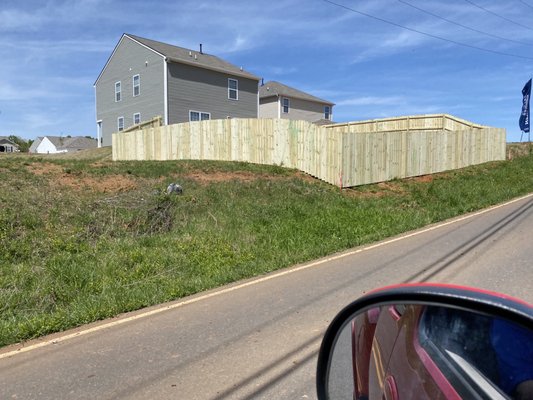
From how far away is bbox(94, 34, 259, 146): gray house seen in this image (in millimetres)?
30891

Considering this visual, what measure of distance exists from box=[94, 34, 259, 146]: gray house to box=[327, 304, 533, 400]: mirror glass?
29.5 m

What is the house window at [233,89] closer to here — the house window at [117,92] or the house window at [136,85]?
the house window at [136,85]

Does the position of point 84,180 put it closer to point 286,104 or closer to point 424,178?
point 424,178

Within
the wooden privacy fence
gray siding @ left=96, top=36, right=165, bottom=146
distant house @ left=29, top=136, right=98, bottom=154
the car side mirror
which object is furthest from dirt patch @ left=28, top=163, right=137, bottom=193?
distant house @ left=29, top=136, right=98, bottom=154

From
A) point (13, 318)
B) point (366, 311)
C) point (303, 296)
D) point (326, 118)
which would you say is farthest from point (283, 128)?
point (326, 118)

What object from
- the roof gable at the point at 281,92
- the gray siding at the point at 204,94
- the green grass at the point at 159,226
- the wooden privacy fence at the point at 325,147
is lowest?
the green grass at the point at 159,226

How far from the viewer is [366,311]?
1.93 meters

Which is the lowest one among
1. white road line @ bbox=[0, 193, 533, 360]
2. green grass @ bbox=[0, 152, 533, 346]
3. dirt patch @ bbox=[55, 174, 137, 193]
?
white road line @ bbox=[0, 193, 533, 360]

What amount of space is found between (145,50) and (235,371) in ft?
104

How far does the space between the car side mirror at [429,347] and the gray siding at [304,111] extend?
135ft

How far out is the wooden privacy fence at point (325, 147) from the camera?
55.3 ft

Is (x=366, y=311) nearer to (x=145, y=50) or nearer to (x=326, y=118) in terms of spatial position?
(x=145, y=50)

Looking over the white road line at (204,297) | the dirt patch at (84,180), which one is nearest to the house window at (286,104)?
the dirt patch at (84,180)

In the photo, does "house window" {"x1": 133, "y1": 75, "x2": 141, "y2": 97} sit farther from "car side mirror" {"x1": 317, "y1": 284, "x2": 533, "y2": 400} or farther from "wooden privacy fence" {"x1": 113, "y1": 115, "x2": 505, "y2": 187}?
"car side mirror" {"x1": 317, "y1": 284, "x2": 533, "y2": 400}
